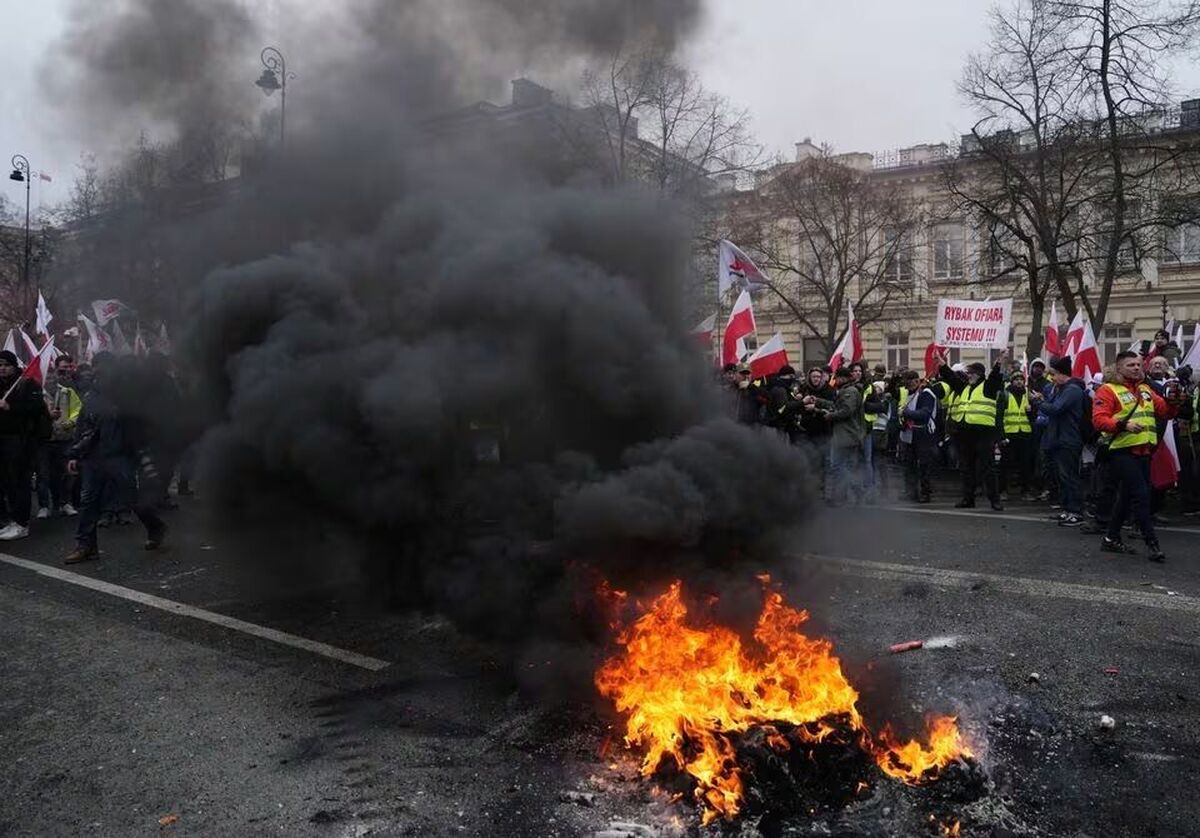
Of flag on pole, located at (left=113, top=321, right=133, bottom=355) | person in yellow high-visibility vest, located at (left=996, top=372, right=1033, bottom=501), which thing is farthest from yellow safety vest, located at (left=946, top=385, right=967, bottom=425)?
flag on pole, located at (left=113, top=321, right=133, bottom=355)

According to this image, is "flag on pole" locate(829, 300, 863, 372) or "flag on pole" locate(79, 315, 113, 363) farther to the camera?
"flag on pole" locate(829, 300, 863, 372)

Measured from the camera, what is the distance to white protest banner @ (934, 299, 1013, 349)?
15070 millimetres

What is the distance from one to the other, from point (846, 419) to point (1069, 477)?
2.45m

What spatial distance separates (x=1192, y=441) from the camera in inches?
394

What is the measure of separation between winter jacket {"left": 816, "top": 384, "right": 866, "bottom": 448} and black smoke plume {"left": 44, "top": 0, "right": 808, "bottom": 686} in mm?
5437

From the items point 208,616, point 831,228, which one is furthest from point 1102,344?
point 208,616

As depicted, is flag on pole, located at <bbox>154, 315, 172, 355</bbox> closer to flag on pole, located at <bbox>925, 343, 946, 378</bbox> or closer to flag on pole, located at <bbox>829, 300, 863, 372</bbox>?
flag on pole, located at <bbox>829, 300, 863, 372</bbox>

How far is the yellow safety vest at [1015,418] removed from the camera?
11406 millimetres

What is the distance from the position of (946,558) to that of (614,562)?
4.53 meters

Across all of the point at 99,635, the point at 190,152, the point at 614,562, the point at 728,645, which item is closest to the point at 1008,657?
the point at 728,645

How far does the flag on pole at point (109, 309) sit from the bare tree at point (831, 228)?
2112cm

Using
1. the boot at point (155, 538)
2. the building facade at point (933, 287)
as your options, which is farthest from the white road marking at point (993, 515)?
the building facade at point (933, 287)

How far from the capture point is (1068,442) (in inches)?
368

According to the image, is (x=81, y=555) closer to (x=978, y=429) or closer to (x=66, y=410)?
(x=66, y=410)
